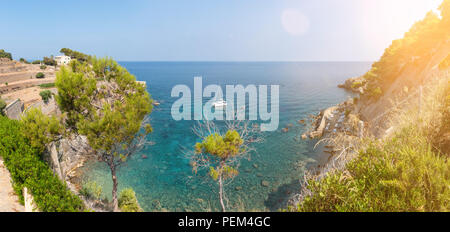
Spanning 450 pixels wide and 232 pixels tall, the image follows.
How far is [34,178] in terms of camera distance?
8.26 metres

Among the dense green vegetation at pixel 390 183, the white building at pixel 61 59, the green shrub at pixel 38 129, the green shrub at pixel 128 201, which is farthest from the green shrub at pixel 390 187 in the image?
the white building at pixel 61 59

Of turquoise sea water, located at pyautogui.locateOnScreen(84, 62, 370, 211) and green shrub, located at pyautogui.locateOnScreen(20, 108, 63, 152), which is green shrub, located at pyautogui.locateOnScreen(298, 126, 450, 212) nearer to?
turquoise sea water, located at pyautogui.locateOnScreen(84, 62, 370, 211)

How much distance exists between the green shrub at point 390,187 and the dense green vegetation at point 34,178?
27.2 ft

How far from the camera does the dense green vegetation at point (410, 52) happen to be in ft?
77.0

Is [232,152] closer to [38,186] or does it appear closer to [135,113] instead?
[135,113]

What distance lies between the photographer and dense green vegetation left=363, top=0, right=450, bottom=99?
23464mm

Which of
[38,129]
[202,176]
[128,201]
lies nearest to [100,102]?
[38,129]

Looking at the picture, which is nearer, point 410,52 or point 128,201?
point 128,201

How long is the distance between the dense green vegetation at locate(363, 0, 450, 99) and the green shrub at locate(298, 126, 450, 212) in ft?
78.2

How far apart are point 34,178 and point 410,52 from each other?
3691cm

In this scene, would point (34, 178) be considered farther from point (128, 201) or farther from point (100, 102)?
point (128, 201)

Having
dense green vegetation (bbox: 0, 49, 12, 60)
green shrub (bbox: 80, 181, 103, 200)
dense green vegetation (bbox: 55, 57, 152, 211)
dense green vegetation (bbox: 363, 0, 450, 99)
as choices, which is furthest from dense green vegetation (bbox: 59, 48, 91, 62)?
dense green vegetation (bbox: 363, 0, 450, 99)

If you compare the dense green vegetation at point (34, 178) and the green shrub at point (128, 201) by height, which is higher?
the dense green vegetation at point (34, 178)

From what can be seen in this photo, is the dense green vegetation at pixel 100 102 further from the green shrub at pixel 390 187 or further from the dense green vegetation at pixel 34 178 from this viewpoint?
the green shrub at pixel 390 187
